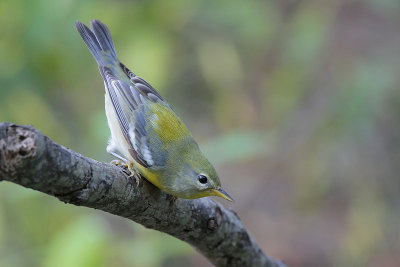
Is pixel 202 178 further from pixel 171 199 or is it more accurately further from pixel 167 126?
pixel 167 126

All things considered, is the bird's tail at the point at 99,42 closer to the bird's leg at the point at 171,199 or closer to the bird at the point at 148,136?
the bird at the point at 148,136

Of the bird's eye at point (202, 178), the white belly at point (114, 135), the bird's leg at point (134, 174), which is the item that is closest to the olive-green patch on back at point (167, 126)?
the white belly at point (114, 135)

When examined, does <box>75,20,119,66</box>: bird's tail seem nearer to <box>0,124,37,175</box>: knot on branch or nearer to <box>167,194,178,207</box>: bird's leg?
<box>167,194,178,207</box>: bird's leg

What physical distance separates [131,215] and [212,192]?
0.70 meters

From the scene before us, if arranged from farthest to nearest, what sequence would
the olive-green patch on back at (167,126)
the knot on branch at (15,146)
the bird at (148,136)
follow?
the olive-green patch on back at (167,126) < the bird at (148,136) < the knot on branch at (15,146)

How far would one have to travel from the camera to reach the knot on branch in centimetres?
181

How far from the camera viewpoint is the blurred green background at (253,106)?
4496 mm

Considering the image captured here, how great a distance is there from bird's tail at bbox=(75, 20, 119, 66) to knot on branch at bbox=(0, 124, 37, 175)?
227 centimetres

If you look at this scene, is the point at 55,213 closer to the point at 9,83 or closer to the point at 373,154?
the point at 9,83

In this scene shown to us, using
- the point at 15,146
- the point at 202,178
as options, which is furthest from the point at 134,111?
the point at 15,146

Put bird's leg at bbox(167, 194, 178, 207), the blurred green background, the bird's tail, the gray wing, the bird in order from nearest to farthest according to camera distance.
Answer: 1. bird's leg at bbox(167, 194, 178, 207)
2. the bird
3. the gray wing
4. the bird's tail
5. the blurred green background

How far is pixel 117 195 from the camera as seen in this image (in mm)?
2480

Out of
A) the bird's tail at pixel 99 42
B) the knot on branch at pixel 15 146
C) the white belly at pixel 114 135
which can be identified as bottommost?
the knot on branch at pixel 15 146

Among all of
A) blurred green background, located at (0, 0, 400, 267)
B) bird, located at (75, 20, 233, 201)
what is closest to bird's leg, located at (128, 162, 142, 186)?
bird, located at (75, 20, 233, 201)
